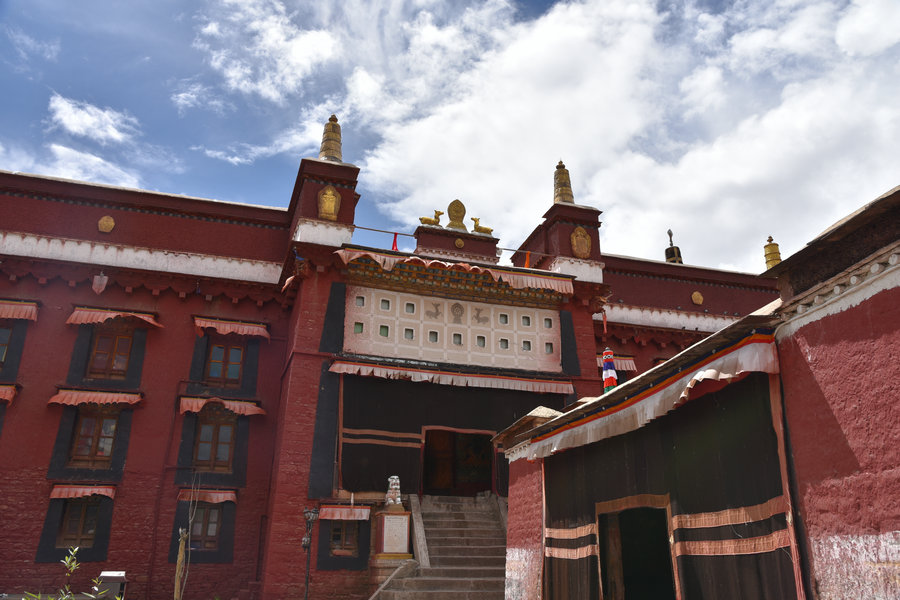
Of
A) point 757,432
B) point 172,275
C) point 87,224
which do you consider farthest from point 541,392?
point 87,224

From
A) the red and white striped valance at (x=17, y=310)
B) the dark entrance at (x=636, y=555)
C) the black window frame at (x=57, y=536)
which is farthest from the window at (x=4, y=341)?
the dark entrance at (x=636, y=555)

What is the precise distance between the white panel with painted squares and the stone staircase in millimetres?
3701

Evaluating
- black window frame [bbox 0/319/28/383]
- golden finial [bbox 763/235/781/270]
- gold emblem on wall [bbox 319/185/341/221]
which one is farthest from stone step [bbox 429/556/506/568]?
golden finial [bbox 763/235/781/270]

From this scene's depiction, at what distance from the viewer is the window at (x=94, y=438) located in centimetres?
1555

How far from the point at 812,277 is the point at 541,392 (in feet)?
39.9

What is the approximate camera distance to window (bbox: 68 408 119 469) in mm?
15547

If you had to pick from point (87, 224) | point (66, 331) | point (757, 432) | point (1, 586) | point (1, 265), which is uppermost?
point (87, 224)

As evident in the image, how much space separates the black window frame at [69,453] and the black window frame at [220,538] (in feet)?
5.71

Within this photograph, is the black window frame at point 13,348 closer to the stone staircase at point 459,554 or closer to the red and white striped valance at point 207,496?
the red and white striped valance at point 207,496

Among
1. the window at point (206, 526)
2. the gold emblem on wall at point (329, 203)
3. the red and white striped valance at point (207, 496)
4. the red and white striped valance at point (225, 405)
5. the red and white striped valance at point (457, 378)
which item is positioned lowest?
the window at point (206, 526)

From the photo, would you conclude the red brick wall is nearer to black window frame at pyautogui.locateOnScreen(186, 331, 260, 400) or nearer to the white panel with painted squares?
the white panel with painted squares

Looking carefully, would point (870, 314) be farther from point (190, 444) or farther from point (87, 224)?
point (87, 224)

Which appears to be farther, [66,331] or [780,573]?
[66,331]

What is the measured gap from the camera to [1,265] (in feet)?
53.3
